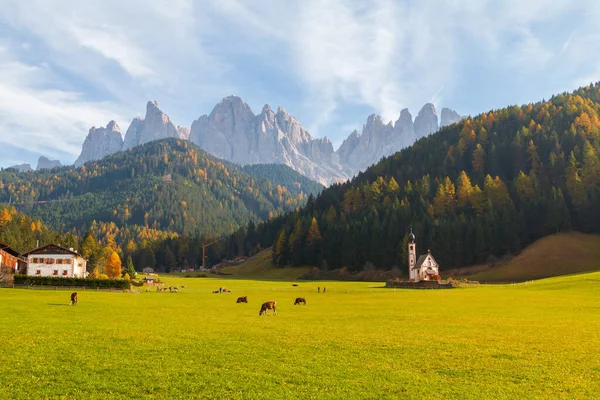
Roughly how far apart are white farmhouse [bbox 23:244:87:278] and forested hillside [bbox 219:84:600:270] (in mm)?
86455

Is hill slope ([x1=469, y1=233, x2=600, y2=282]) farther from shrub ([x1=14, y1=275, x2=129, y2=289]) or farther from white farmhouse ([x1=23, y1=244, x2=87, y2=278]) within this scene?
white farmhouse ([x1=23, y1=244, x2=87, y2=278])

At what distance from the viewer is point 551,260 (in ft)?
393

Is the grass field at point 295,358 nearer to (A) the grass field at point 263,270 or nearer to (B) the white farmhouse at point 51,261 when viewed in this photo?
(B) the white farmhouse at point 51,261

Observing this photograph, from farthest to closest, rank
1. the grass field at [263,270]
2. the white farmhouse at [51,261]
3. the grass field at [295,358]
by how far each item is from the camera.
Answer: the grass field at [263,270] → the white farmhouse at [51,261] → the grass field at [295,358]

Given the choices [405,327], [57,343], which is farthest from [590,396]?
[57,343]

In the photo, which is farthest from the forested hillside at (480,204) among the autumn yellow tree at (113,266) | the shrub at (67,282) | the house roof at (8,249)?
the house roof at (8,249)

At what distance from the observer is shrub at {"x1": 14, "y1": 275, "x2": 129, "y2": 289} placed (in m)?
74.3

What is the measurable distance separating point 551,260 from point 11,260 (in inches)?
5262

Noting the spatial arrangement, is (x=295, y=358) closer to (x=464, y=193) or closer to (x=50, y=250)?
(x=50, y=250)

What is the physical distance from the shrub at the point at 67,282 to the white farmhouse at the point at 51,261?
1076 inches

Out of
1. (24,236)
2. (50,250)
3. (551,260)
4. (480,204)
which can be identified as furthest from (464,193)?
(24,236)

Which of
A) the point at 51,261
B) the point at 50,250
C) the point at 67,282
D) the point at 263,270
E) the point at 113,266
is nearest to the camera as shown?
the point at 67,282

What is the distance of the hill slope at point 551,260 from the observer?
4466 inches

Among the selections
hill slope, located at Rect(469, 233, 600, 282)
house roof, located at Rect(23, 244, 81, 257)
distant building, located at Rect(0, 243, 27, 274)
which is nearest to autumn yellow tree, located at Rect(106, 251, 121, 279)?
distant building, located at Rect(0, 243, 27, 274)
